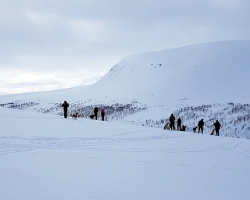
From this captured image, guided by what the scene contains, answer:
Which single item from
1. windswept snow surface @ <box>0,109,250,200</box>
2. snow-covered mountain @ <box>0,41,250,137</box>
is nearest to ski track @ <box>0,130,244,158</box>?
windswept snow surface @ <box>0,109,250,200</box>

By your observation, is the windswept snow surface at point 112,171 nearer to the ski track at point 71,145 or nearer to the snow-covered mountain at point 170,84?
the ski track at point 71,145

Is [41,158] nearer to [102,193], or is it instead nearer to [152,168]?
[102,193]

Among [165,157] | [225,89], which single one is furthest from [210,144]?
[225,89]

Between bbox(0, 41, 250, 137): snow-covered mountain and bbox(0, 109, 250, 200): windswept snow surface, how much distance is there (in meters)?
21.3

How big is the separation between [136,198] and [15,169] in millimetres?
3103

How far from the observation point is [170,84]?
63.0 metres

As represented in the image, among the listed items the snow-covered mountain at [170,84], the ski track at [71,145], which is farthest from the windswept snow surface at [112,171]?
the snow-covered mountain at [170,84]

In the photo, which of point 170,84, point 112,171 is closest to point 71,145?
point 112,171

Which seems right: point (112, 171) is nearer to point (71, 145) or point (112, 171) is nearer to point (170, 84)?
point (71, 145)

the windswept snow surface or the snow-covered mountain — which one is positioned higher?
the snow-covered mountain

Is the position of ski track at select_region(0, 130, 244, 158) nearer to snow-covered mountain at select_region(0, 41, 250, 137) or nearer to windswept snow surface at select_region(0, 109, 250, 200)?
windswept snow surface at select_region(0, 109, 250, 200)

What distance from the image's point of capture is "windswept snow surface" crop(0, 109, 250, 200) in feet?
16.2

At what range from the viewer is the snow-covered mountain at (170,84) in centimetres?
4409

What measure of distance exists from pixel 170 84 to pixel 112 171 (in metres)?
58.3
